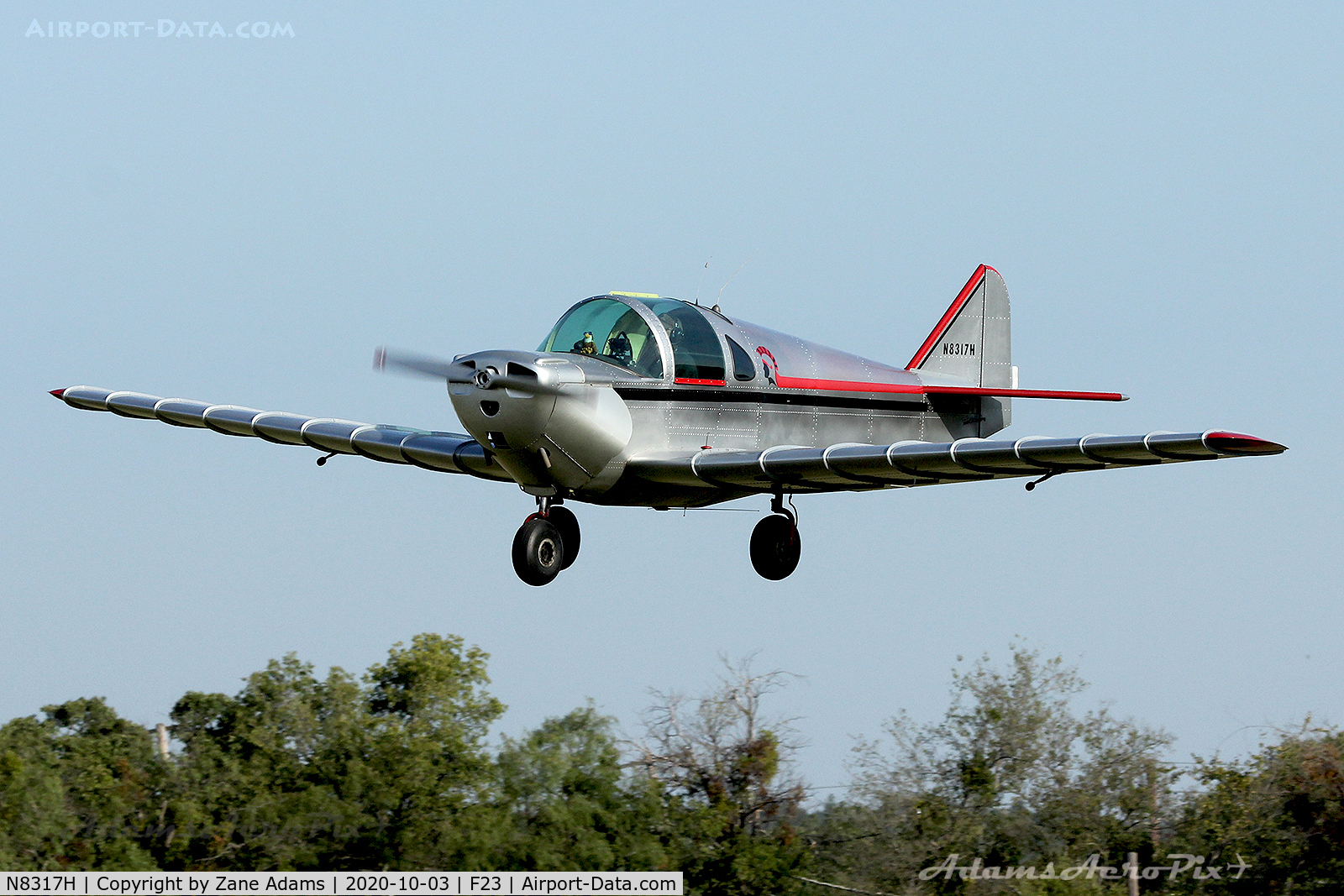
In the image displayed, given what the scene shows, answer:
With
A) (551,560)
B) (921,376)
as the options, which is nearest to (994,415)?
(921,376)

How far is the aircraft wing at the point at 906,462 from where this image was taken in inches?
535

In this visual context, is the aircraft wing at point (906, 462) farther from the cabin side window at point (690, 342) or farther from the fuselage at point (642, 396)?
the cabin side window at point (690, 342)

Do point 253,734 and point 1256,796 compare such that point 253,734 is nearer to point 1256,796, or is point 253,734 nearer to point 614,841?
point 614,841

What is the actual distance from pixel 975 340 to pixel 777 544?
21.0 feet

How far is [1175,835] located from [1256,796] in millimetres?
2628

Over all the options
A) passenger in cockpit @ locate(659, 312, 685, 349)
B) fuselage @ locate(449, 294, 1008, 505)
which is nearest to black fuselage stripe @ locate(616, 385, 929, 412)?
fuselage @ locate(449, 294, 1008, 505)

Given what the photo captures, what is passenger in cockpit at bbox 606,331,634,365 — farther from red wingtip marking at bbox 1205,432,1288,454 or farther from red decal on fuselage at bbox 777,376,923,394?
red wingtip marking at bbox 1205,432,1288,454

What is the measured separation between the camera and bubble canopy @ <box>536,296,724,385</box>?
1555 centimetres

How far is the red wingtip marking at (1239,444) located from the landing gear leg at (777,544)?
Result: 5.47 meters

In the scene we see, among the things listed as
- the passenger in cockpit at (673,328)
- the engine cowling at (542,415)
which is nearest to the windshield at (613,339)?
the passenger in cockpit at (673,328)

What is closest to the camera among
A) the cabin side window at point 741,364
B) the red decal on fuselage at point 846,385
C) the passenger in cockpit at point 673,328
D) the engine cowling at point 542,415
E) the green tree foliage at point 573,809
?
the engine cowling at point 542,415

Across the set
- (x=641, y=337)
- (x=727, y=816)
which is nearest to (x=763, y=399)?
(x=641, y=337)

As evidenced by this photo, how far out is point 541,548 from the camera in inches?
611

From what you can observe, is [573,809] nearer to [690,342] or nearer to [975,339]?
[975,339]
